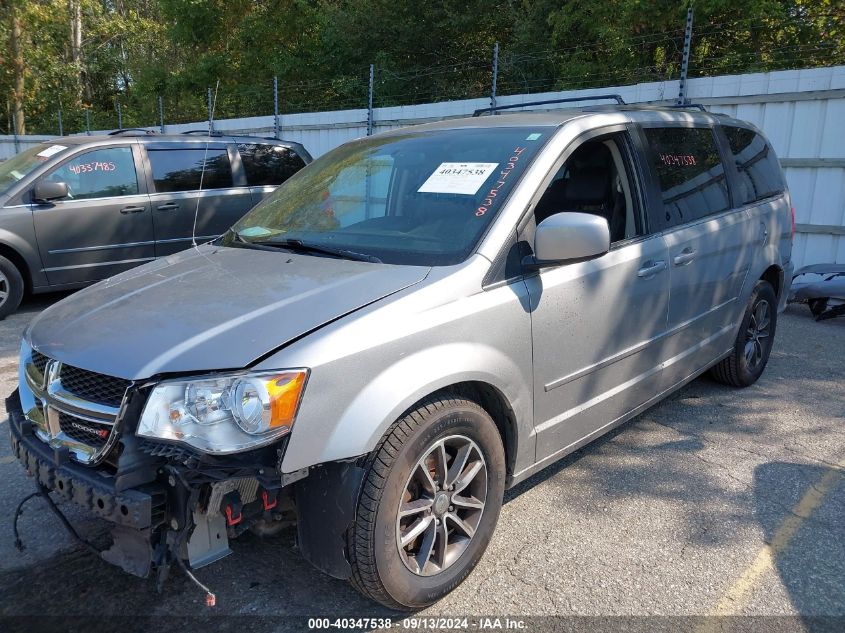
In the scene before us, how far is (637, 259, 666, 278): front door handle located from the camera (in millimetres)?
3447

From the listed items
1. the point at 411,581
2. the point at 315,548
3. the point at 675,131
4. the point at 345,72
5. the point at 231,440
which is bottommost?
the point at 411,581

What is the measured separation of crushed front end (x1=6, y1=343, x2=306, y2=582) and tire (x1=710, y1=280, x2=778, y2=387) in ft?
11.5

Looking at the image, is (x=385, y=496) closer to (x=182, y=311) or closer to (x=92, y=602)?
(x=182, y=311)

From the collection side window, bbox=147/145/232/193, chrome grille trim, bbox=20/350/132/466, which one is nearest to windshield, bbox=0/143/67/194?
side window, bbox=147/145/232/193

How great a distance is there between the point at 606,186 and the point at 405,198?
3.64 ft

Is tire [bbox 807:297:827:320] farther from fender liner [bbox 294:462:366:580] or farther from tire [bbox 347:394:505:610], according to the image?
fender liner [bbox 294:462:366:580]

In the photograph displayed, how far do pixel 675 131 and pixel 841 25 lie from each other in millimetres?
11597

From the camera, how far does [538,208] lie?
3.04 meters

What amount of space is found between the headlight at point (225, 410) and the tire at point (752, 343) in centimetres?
356

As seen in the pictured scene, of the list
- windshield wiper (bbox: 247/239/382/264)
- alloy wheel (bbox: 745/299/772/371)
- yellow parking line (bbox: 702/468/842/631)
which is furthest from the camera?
alloy wheel (bbox: 745/299/772/371)

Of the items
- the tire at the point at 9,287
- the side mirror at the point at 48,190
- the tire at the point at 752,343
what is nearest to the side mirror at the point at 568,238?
the tire at the point at 752,343

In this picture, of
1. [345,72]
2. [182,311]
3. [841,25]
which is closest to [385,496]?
[182,311]

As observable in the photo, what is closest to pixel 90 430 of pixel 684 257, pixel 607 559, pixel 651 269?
pixel 607 559

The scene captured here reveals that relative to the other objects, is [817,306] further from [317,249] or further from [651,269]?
[317,249]
